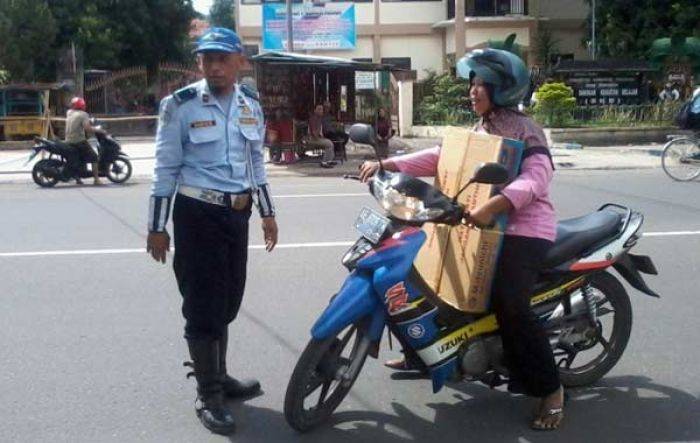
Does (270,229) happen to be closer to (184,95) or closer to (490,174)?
(184,95)

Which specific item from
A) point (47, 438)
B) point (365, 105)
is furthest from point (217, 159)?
point (365, 105)

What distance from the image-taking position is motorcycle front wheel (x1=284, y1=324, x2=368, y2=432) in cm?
380

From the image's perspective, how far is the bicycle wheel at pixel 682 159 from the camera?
13625 mm

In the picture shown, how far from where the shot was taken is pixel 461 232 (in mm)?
4008

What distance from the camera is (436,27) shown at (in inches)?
1454

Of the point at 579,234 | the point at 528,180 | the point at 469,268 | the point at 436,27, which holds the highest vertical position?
the point at 436,27

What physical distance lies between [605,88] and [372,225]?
2080 centimetres

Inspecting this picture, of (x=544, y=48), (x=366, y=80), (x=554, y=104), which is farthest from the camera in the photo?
(x=544, y=48)

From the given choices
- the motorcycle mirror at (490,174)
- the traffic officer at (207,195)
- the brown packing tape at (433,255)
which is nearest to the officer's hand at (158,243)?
the traffic officer at (207,195)

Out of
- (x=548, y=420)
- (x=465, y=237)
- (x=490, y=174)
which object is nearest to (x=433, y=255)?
(x=465, y=237)

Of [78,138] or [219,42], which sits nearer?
[219,42]

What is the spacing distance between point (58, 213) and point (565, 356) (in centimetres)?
803

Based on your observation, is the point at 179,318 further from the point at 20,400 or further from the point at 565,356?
the point at 565,356

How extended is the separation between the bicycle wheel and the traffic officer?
11.0m
